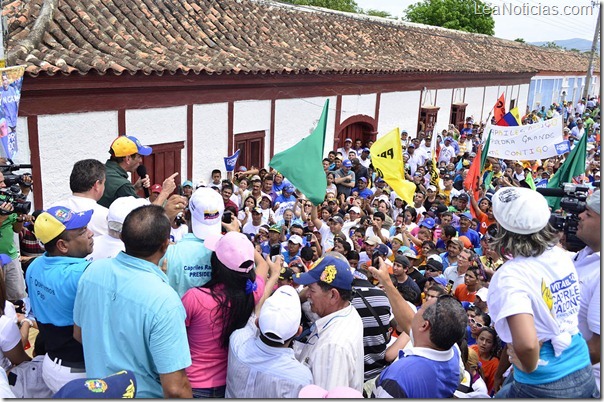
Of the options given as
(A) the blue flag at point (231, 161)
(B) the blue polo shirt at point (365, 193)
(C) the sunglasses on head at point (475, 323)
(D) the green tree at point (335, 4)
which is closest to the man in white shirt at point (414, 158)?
(B) the blue polo shirt at point (365, 193)

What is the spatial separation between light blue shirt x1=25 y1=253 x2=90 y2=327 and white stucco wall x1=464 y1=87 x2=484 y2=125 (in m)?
22.9

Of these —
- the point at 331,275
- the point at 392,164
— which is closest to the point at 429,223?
the point at 392,164

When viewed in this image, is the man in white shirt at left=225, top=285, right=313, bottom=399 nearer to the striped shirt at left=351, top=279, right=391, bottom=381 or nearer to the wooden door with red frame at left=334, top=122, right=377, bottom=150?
the striped shirt at left=351, top=279, right=391, bottom=381

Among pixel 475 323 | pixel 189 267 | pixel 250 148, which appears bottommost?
pixel 475 323

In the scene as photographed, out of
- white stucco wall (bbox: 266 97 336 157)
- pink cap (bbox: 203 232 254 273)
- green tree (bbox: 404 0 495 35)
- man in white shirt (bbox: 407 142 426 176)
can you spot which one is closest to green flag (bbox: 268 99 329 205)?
pink cap (bbox: 203 232 254 273)

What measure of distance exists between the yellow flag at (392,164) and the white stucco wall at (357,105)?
6.88 metres

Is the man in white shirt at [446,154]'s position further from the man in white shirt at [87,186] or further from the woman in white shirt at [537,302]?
the woman in white shirt at [537,302]

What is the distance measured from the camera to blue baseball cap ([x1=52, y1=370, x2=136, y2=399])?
202 centimetres

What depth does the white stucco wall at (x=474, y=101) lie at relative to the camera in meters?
24.4

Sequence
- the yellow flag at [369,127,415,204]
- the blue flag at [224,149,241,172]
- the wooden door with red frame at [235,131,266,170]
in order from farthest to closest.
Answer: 1. the wooden door with red frame at [235,131,266,170]
2. the blue flag at [224,149,241,172]
3. the yellow flag at [369,127,415,204]

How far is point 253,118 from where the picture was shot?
41.8 ft

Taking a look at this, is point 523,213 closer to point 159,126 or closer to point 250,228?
point 250,228

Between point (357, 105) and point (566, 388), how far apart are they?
1415 centimetres

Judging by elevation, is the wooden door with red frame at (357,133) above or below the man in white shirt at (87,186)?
below
